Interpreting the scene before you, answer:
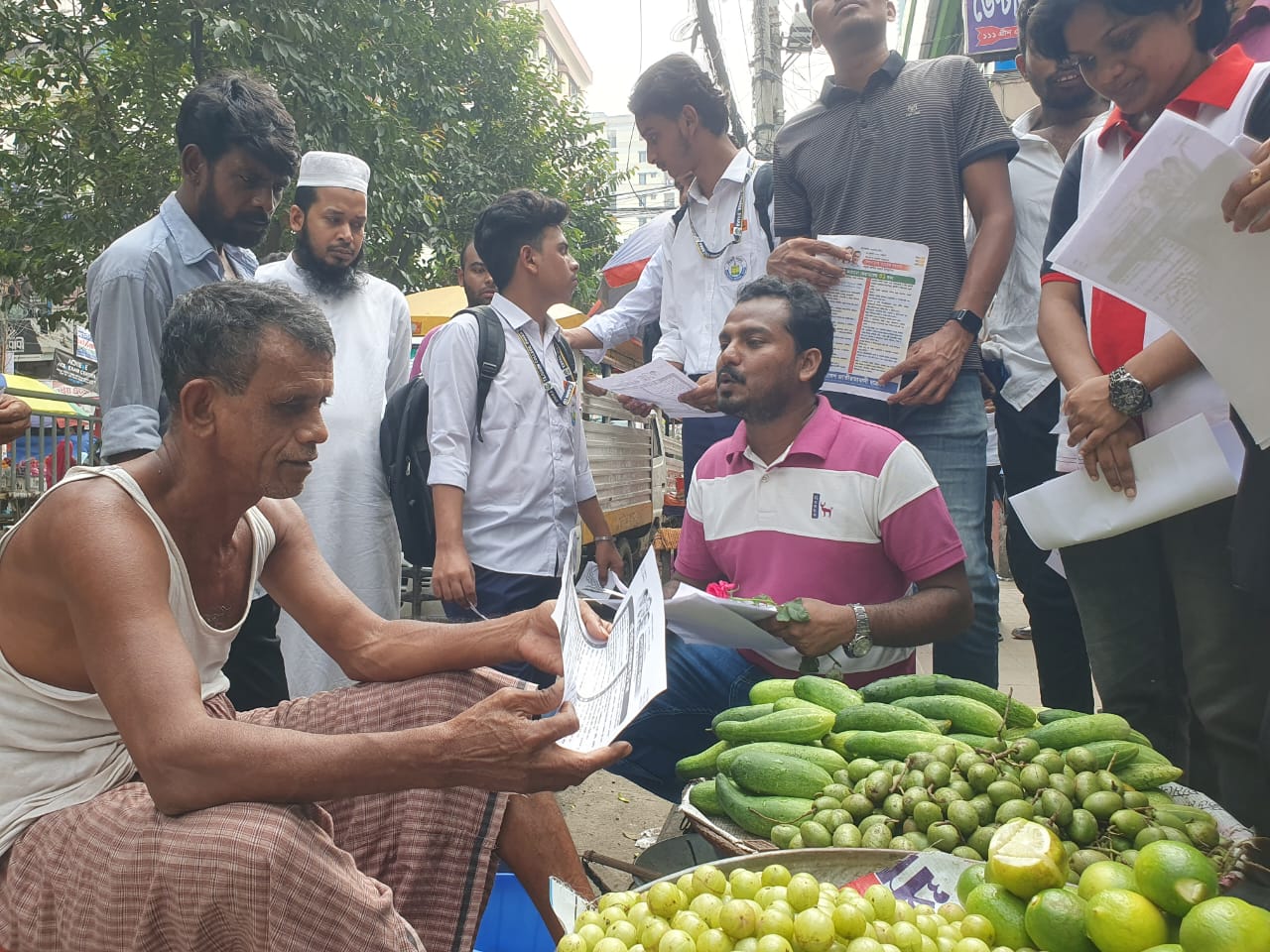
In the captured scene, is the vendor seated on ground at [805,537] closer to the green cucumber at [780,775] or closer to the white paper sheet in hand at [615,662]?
the green cucumber at [780,775]

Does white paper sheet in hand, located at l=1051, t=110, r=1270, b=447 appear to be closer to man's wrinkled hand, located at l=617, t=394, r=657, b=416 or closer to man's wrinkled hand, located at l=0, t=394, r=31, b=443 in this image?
man's wrinkled hand, located at l=617, t=394, r=657, b=416

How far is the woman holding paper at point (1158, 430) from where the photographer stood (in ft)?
6.77

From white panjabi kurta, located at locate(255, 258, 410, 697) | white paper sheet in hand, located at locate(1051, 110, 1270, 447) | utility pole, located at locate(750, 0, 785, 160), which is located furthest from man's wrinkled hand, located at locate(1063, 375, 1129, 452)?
utility pole, located at locate(750, 0, 785, 160)

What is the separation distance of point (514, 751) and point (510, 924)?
90cm

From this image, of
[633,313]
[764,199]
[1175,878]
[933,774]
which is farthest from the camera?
[633,313]

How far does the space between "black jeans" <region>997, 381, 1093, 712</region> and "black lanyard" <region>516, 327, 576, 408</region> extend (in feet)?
5.25

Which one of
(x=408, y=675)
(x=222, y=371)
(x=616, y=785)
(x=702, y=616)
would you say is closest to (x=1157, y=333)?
(x=702, y=616)

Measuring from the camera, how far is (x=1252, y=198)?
5.79 ft

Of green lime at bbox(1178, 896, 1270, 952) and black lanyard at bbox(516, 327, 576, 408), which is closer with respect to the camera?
green lime at bbox(1178, 896, 1270, 952)

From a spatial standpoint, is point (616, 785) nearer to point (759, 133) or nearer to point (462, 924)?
point (462, 924)

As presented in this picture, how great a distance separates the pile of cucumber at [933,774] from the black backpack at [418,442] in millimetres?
1661

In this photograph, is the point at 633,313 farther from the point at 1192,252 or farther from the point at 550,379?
the point at 1192,252

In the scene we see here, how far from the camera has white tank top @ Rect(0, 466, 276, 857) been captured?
1.83 metres

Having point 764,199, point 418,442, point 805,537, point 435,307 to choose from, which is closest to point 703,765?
point 805,537
